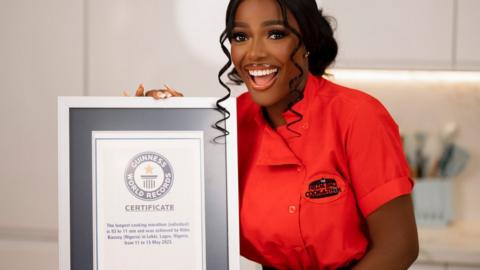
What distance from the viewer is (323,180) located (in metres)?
1.10

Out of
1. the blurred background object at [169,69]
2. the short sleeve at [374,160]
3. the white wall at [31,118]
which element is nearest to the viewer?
the short sleeve at [374,160]

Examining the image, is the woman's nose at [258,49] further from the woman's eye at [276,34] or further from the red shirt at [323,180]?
the red shirt at [323,180]

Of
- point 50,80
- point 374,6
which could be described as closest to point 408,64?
point 374,6

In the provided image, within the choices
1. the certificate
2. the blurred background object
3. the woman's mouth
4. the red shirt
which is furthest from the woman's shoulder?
the blurred background object

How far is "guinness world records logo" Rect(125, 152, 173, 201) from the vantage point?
1.11 metres

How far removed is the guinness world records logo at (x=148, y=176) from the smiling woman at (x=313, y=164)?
0.59 feet

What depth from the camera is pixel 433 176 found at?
7.30 feet

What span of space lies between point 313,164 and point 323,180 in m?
0.04

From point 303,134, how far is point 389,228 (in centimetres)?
24

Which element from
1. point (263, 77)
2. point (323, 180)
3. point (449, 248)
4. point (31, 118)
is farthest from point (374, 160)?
point (31, 118)

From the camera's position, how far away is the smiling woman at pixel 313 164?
3.51 ft

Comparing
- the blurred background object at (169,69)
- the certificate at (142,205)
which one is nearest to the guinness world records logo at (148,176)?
the certificate at (142,205)

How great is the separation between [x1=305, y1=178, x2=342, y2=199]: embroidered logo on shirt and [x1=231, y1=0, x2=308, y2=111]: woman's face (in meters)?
0.18

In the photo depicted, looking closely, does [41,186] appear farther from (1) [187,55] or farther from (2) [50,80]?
(1) [187,55]
